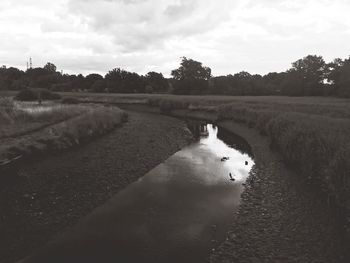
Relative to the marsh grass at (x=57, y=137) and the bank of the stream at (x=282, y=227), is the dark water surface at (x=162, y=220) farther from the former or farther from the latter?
the marsh grass at (x=57, y=137)

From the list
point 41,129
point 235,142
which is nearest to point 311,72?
point 235,142

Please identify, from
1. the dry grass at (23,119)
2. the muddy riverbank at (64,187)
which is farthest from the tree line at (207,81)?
the muddy riverbank at (64,187)

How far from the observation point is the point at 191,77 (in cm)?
12631

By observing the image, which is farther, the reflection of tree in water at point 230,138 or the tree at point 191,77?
the tree at point 191,77

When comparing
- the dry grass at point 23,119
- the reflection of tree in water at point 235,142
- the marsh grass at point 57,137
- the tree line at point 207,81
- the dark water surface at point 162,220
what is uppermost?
the tree line at point 207,81

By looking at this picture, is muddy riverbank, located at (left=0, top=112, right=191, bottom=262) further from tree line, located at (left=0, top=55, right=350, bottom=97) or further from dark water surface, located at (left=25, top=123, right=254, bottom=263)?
tree line, located at (left=0, top=55, right=350, bottom=97)

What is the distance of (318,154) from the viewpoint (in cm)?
1667

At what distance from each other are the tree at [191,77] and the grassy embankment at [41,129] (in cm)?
8375

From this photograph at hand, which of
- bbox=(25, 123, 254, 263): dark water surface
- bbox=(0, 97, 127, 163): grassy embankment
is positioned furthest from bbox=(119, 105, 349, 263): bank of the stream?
bbox=(0, 97, 127, 163): grassy embankment

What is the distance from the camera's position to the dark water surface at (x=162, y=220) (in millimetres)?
11070

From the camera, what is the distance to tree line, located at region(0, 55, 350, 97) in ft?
309

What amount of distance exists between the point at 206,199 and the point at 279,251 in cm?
617

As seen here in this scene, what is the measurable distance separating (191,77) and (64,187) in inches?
4435

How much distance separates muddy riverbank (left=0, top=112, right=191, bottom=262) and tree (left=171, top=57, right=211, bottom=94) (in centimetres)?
9258
